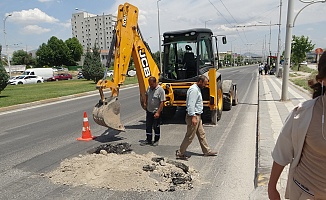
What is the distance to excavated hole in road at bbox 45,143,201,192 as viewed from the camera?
15.0 ft

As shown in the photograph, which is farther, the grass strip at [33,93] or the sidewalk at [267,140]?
the grass strip at [33,93]

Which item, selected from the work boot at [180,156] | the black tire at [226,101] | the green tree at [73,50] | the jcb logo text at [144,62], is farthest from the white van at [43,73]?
the work boot at [180,156]

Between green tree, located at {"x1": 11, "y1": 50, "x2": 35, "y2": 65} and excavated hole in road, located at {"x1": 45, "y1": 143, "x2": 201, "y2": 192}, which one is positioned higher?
green tree, located at {"x1": 11, "y1": 50, "x2": 35, "y2": 65}

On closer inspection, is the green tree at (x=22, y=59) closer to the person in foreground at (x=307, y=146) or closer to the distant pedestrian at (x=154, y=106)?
the distant pedestrian at (x=154, y=106)

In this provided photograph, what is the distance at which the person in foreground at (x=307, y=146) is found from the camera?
1.87 m

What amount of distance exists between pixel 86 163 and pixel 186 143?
2.03m

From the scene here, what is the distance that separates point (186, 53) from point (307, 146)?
8029 mm

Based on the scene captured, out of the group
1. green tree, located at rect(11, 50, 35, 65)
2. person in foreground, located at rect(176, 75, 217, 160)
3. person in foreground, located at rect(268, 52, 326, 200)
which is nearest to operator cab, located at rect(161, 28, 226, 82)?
person in foreground, located at rect(176, 75, 217, 160)

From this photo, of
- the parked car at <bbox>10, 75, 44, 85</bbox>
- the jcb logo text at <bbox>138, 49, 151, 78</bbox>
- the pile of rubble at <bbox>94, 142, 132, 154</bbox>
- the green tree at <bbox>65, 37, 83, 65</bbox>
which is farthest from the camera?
the green tree at <bbox>65, 37, 83, 65</bbox>

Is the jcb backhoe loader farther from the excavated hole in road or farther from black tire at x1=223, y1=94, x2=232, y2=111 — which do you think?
black tire at x1=223, y1=94, x2=232, y2=111

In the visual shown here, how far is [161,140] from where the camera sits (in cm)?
742

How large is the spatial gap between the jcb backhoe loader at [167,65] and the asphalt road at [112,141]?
88cm

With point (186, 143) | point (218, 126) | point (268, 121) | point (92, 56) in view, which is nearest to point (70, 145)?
point (186, 143)

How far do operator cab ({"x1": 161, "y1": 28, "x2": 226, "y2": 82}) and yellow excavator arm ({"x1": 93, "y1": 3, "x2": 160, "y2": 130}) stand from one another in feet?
3.87
